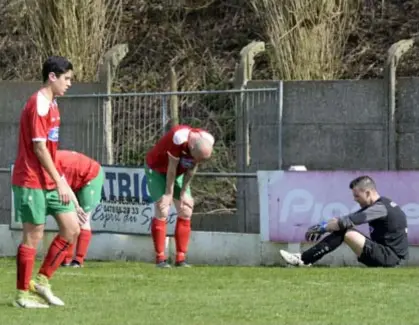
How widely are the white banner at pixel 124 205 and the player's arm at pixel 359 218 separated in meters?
3.54

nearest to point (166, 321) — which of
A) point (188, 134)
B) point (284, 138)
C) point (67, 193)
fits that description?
point (67, 193)

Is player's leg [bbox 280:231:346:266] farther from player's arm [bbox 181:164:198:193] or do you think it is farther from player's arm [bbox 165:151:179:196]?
player's arm [bbox 165:151:179:196]

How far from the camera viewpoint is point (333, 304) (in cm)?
998

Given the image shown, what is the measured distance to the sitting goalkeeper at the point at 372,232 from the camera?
44.4 ft

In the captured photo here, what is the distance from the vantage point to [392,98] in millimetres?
15922

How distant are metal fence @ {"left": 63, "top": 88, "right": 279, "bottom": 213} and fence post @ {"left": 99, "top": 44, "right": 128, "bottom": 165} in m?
0.01

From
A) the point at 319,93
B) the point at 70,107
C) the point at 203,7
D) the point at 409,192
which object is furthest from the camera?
the point at 203,7

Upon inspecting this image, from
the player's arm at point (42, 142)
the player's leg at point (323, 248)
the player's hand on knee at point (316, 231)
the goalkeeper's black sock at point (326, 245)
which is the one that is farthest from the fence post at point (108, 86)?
the player's arm at point (42, 142)

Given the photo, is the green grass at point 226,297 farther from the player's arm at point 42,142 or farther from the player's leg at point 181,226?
the player's arm at point 42,142

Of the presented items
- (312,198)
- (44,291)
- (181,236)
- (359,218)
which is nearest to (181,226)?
(181,236)

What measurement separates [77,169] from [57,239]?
423cm

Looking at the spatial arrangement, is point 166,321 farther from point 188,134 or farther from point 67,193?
point 188,134

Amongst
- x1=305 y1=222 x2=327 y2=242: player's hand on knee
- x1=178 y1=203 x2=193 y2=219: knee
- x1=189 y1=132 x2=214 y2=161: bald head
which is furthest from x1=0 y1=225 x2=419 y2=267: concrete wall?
x1=189 y1=132 x2=214 y2=161: bald head

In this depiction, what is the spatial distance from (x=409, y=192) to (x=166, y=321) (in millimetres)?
6383
